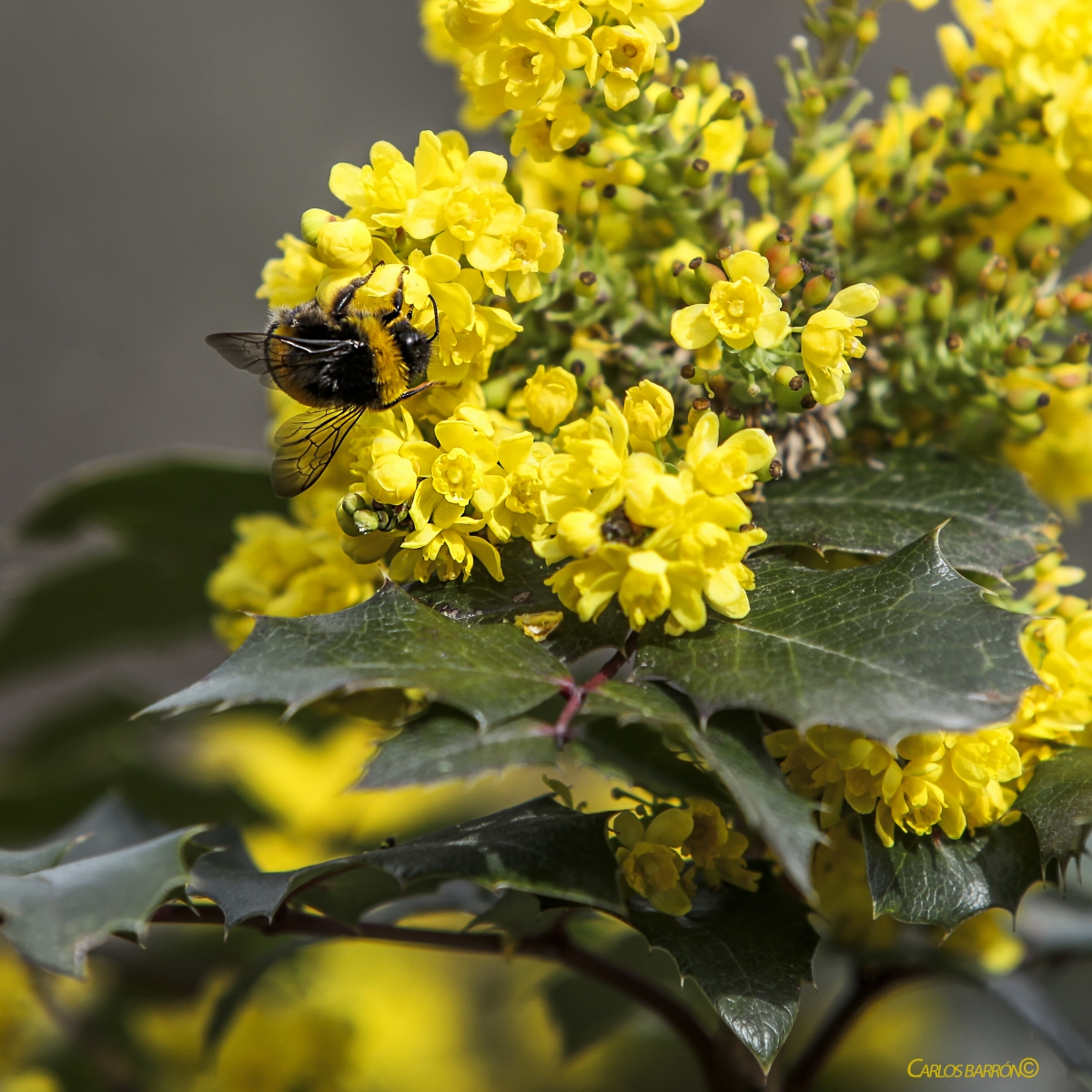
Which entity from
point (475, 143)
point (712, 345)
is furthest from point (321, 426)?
point (475, 143)

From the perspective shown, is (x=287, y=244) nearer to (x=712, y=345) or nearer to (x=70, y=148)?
(x=712, y=345)

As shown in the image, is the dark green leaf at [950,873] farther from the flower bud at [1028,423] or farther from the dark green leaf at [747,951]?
the flower bud at [1028,423]

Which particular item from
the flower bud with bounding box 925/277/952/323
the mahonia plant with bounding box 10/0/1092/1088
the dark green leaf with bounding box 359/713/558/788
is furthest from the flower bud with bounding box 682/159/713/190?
the dark green leaf with bounding box 359/713/558/788

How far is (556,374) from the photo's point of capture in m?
0.76

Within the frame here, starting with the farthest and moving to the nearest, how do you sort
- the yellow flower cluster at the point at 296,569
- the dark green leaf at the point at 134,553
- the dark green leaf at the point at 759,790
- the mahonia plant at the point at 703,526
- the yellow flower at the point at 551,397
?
the dark green leaf at the point at 134,553, the yellow flower cluster at the point at 296,569, the yellow flower at the point at 551,397, the mahonia plant at the point at 703,526, the dark green leaf at the point at 759,790

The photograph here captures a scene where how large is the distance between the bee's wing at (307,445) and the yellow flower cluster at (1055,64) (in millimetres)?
618

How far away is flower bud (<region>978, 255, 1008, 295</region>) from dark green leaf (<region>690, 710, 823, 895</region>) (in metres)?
0.46

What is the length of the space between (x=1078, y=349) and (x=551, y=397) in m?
0.46

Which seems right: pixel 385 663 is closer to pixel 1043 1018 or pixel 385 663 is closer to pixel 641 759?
pixel 641 759

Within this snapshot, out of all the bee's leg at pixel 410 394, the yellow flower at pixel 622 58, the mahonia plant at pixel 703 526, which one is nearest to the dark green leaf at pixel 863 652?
the mahonia plant at pixel 703 526

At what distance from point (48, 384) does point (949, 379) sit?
12.1ft

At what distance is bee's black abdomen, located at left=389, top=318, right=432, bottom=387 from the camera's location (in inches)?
31.0

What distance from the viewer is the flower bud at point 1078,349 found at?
35.1 inches

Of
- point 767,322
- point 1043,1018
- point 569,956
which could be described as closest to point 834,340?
point 767,322
